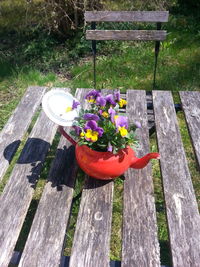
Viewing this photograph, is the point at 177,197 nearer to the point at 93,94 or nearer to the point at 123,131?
the point at 123,131

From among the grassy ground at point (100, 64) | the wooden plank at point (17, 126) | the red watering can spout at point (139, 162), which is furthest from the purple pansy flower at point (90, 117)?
the grassy ground at point (100, 64)

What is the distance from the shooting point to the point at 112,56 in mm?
4211

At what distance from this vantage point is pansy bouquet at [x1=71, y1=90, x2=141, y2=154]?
1.29 metres

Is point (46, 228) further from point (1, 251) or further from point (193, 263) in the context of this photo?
point (193, 263)

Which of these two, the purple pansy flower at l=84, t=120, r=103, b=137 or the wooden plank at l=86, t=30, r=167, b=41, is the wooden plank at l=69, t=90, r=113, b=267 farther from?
the wooden plank at l=86, t=30, r=167, b=41

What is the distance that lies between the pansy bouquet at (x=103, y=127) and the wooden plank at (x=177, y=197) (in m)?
0.27

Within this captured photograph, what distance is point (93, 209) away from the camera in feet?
4.40

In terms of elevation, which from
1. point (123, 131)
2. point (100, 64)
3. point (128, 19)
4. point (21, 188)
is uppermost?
point (123, 131)

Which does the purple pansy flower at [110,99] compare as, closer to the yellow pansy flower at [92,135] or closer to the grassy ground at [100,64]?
the yellow pansy flower at [92,135]

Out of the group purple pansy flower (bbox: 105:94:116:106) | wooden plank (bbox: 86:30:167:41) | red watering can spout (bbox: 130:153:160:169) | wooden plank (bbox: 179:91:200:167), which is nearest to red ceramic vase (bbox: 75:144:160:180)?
red watering can spout (bbox: 130:153:160:169)

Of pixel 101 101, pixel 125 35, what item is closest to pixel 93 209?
pixel 101 101

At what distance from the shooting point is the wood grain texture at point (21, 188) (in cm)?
124

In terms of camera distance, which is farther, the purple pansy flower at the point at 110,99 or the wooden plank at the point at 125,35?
the wooden plank at the point at 125,35

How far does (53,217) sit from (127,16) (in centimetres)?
228
